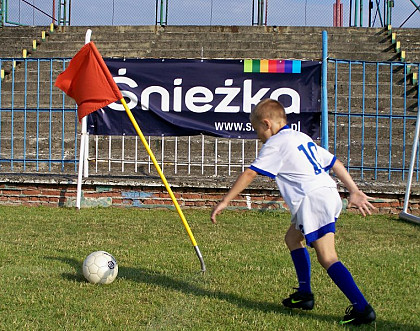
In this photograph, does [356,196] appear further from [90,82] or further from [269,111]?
[90,82]

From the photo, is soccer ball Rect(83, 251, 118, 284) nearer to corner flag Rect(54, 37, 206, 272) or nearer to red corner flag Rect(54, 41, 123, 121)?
corner flag Rect(54, 37, 206, 272)

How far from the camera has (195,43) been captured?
17.2m

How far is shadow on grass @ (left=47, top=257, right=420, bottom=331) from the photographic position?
382 cm

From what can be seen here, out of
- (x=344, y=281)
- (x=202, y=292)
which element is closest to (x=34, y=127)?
(x=202, y=292)

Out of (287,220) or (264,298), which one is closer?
(264,298)

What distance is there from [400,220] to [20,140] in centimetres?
850

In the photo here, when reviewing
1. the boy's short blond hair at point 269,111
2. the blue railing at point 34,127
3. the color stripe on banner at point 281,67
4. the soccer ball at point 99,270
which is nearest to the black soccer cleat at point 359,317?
the boy's short blond hair at point 269,111

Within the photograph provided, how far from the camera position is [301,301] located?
406 centimetres

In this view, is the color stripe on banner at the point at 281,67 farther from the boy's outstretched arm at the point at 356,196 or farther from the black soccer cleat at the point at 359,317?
the black soccer cleat at the point at 359,317

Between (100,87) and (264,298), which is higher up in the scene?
(100,87)

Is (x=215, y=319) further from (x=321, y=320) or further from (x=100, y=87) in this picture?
(x=100, y=87)

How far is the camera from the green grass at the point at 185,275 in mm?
3854

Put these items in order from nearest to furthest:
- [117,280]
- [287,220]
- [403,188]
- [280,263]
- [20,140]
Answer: [117,280], [280,263], [287,220], [403,188], [20,140]

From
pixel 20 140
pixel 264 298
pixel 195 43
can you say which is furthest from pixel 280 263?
pixel 195 43
